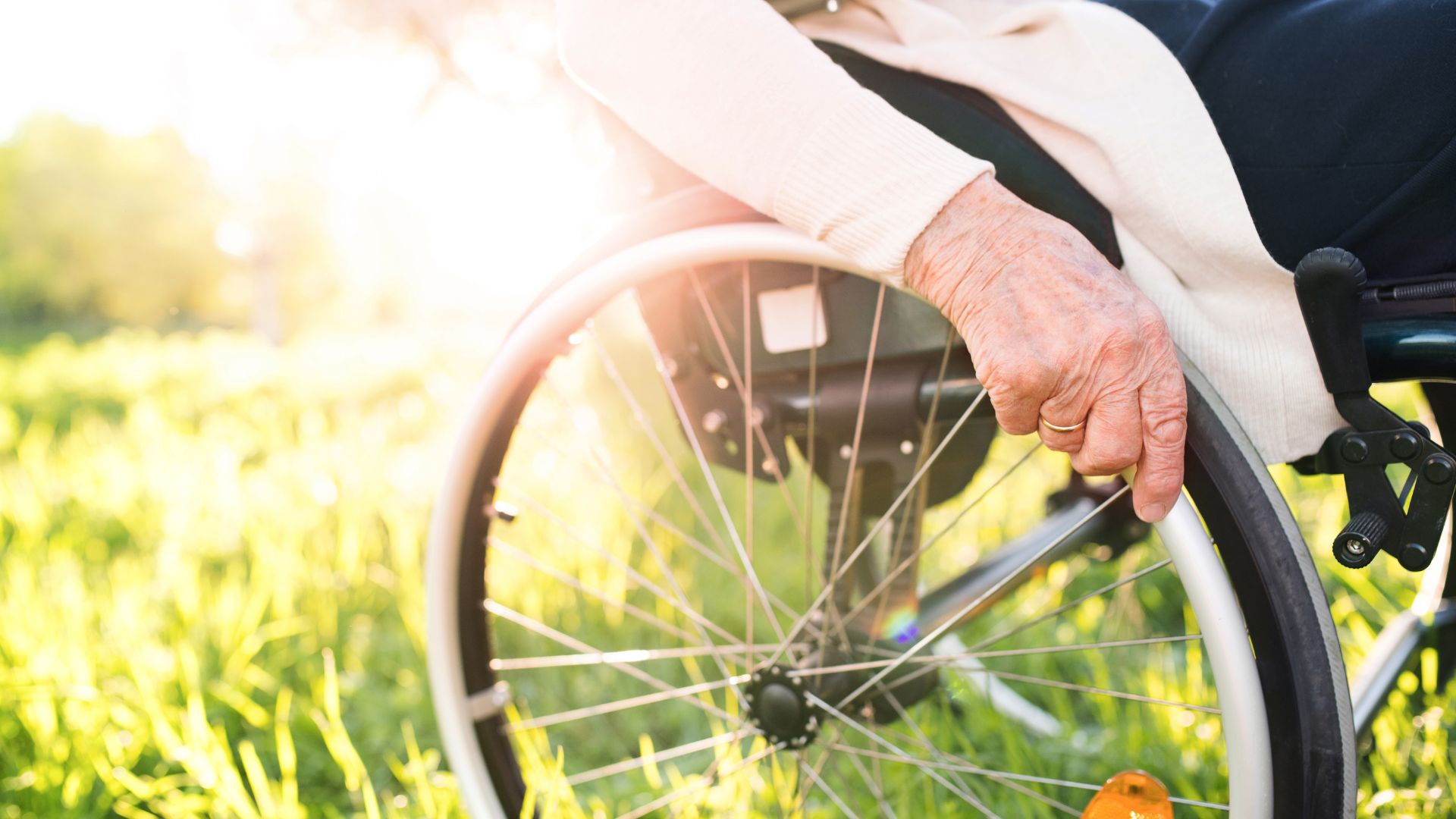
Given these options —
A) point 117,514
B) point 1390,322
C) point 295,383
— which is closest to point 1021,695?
point 1390,322

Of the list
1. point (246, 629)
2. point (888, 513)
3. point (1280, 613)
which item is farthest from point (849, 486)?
point (246, 629)

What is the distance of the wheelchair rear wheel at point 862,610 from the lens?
0.73 metres

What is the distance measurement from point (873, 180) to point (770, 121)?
0.37ft

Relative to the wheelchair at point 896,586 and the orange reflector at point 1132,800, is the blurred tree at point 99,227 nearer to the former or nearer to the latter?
the wheelchair at point 896,586

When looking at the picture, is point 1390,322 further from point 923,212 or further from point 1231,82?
point 923,212

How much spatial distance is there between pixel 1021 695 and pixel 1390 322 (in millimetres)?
1266

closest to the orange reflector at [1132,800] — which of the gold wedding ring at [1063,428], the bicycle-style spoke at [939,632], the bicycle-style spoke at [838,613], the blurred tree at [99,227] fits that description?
the bicycle-style spoke at [838,613]

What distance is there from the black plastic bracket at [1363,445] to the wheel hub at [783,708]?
0.53m

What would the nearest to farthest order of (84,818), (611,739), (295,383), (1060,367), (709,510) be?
1. (1060,367)
2. (84,818)
3. (611,739)
4. (709,510)
5. (295,383)

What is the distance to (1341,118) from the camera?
759 mm

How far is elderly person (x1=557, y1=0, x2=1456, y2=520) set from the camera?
2.35ft

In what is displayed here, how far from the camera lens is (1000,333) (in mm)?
720

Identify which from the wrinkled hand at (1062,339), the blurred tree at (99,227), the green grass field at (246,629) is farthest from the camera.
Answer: the blurred tree at (99,227)

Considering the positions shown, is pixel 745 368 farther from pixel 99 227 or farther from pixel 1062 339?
pixel 99 227
